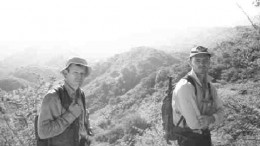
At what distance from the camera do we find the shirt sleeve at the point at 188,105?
262 centimetres

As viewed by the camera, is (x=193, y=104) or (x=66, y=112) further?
(x=193, y=104)

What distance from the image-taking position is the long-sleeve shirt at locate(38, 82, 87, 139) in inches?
92.4

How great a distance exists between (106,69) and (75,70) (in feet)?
166

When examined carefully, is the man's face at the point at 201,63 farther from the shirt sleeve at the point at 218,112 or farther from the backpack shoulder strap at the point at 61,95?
the backpack shoulder strap at the point at 61,95

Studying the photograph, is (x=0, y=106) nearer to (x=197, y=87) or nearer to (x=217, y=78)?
(x=197, y=87)

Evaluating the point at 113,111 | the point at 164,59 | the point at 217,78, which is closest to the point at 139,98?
the point at 113,111

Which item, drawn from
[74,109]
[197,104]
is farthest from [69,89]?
[197,104]

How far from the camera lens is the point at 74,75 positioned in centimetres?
262

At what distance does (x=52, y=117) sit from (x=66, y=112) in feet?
0.44

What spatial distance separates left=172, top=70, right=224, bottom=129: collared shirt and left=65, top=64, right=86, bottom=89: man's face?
3.37 feet

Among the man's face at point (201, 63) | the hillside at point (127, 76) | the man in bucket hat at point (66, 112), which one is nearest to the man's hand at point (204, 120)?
the man's face at point (201, 63)

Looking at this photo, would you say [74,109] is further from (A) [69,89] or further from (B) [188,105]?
(B) [188,105]

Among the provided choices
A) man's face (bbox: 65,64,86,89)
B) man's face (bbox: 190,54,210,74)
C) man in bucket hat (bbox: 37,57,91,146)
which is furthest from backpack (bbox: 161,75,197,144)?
man's face (bbox: 65,64,86,89)

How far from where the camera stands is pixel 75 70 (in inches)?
103
